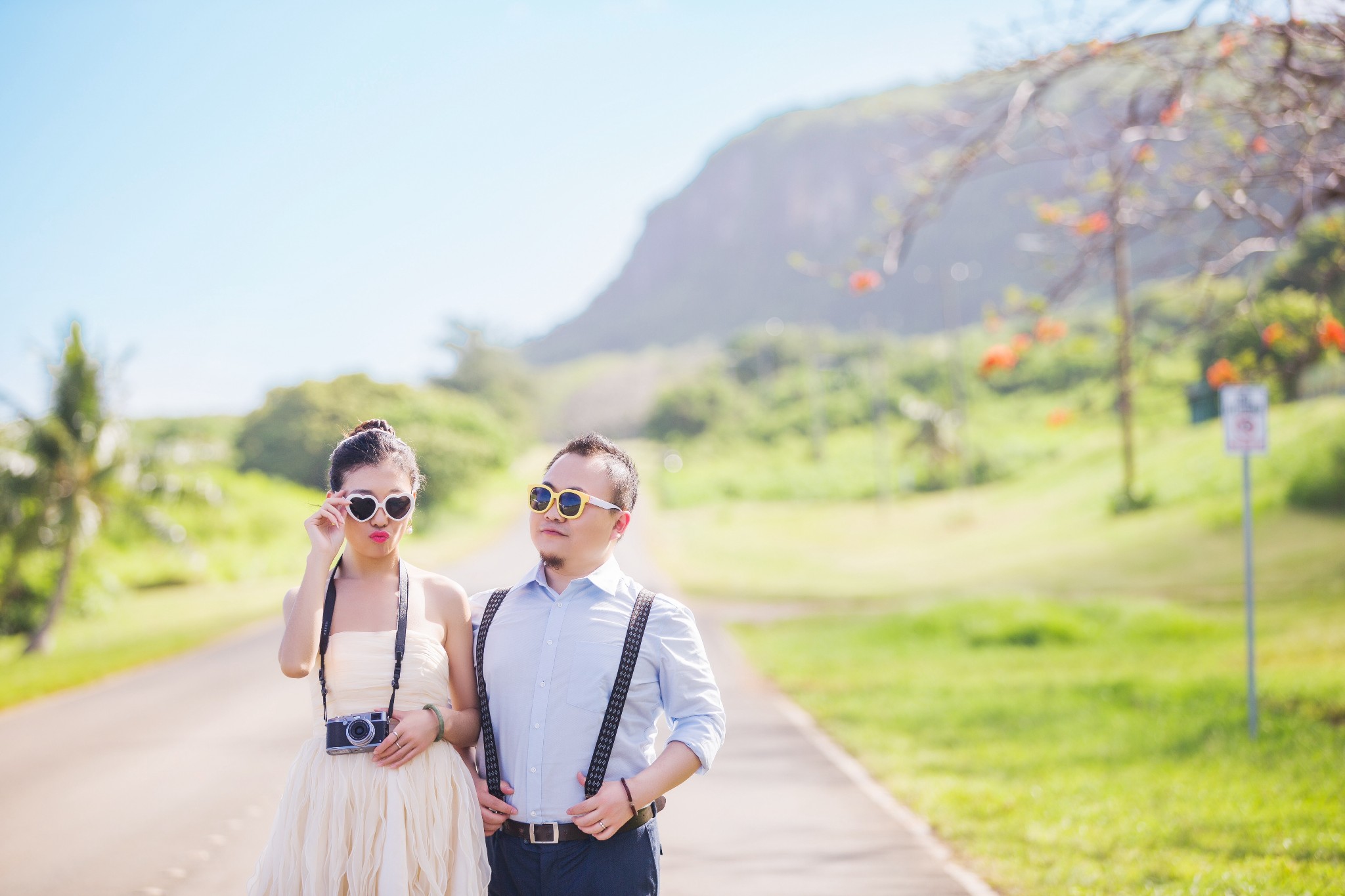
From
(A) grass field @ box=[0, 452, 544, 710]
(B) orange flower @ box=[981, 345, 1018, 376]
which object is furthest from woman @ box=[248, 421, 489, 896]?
(A) grass field @ box=[0, 452, 544, 710]

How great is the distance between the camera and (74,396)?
21.6 m

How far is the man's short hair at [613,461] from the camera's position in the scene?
9.77ft

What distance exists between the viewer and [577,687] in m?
2.81

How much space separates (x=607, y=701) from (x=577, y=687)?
0.28 feet

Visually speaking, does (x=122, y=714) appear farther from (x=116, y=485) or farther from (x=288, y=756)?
(x=116, y=485)

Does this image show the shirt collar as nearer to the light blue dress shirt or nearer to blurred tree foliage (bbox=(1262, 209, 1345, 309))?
the light blue dress shirt

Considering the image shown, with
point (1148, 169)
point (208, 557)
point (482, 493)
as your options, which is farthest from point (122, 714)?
point (482, 493)

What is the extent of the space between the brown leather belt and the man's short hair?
0.79 meters

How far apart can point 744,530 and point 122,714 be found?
35.0m

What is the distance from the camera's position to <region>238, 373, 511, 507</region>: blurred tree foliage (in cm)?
2308

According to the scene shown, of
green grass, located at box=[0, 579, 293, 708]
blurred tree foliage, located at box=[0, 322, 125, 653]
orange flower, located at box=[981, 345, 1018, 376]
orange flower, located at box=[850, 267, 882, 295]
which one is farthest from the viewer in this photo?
blurred tree foliage, located at box=[0, 322, 125, 653]

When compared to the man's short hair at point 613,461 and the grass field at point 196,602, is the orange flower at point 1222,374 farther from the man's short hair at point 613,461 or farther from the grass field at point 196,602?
the grass field at point 196,602

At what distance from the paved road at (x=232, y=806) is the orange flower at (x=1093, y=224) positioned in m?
4.38

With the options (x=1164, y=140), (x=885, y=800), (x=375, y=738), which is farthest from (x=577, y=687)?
(x=1164, y=140)
